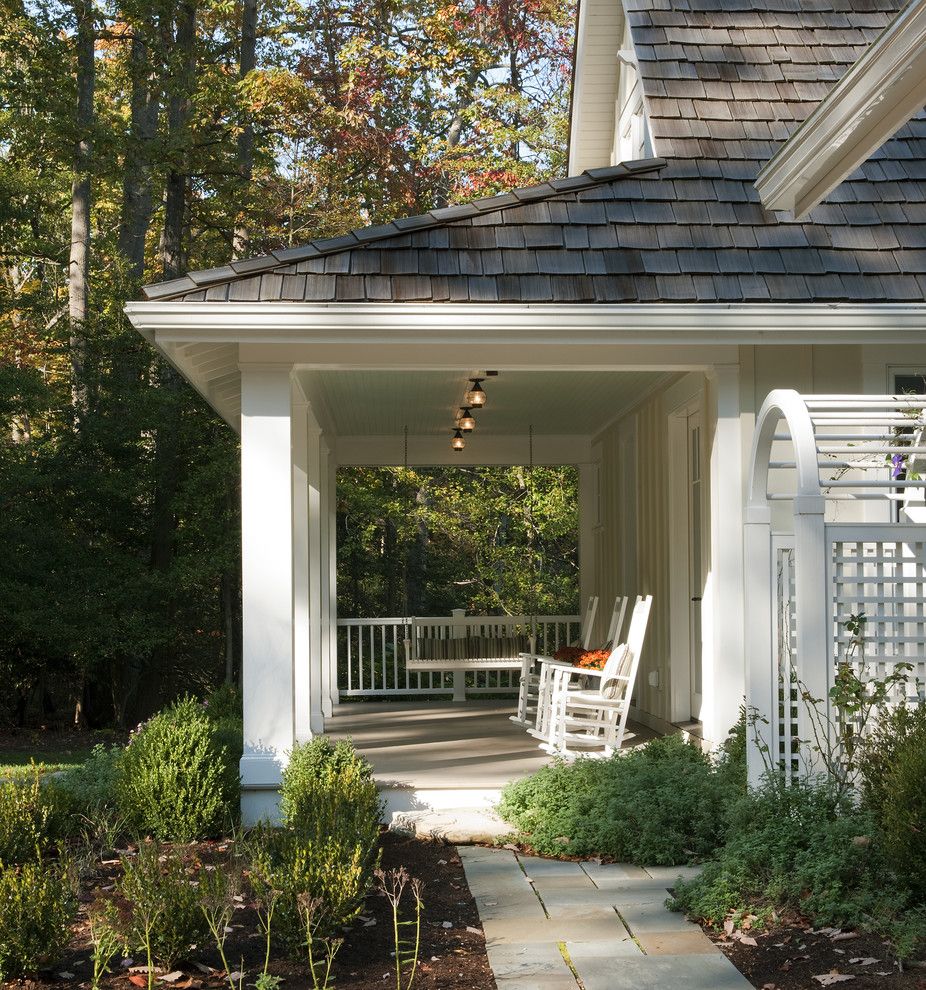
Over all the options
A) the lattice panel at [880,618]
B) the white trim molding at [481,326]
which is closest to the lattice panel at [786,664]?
the lattice panel at [880,618]

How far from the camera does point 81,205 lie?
15.2m

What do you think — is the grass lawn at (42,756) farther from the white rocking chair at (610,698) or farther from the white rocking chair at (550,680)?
the white rocking chair at (610,698)

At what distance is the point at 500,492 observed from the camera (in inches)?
780

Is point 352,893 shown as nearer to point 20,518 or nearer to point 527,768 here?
point 527,768

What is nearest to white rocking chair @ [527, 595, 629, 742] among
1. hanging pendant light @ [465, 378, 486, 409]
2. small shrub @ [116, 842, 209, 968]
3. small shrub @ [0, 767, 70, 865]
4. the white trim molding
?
hanging pendant light @ [465, 378, 486, 409]

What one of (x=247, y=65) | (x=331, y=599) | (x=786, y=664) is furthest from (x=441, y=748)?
(x=247, y=65)

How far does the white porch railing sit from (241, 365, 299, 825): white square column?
215 inches

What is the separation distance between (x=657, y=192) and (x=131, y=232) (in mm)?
11080

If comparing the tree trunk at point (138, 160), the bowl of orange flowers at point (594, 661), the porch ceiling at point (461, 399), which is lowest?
the bowl of orange flowers at point (594, 661)

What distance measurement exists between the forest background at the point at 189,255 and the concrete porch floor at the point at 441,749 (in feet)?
7.56

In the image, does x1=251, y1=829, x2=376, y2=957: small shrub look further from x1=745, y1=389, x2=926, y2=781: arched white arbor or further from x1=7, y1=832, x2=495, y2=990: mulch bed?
x1=745, y1=389, x2=926, y2=781: arched white arbor

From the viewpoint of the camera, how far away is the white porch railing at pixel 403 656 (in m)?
12.4

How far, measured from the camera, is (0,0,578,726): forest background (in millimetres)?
12961

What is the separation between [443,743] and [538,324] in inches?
147
